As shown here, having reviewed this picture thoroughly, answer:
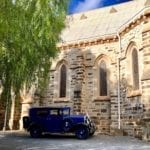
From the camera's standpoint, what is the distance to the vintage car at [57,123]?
15000 mm

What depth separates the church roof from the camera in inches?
846

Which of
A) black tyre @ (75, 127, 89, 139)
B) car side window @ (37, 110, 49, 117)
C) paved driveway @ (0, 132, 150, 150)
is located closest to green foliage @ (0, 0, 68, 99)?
paved driveway @ (0, 132, 150, 150)

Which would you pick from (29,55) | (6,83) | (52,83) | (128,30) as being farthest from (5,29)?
(52,83)

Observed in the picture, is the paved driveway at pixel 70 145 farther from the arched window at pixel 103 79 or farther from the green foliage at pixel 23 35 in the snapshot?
the arched window at pixel 103 79

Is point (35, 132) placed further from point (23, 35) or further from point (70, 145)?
point (23, 35)

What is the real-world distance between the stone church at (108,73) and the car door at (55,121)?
143 inches

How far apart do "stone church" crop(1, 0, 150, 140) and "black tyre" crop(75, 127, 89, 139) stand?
9.87ft

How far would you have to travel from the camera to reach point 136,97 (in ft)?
52.9

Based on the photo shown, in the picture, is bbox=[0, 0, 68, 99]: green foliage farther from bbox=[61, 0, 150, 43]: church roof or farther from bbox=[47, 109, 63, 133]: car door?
bbox=[61, 0, 150, 43]: church roof

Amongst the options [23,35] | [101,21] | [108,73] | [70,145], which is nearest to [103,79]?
[108,73]

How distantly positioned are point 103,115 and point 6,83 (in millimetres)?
10085

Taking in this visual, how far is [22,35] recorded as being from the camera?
941cm

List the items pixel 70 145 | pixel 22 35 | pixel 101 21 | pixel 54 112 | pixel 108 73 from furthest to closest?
pixel 101 21 < pixel 108 73 < pixel 54 112 < pixel 70 145 < pixel 22 35

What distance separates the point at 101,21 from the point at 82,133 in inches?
472
